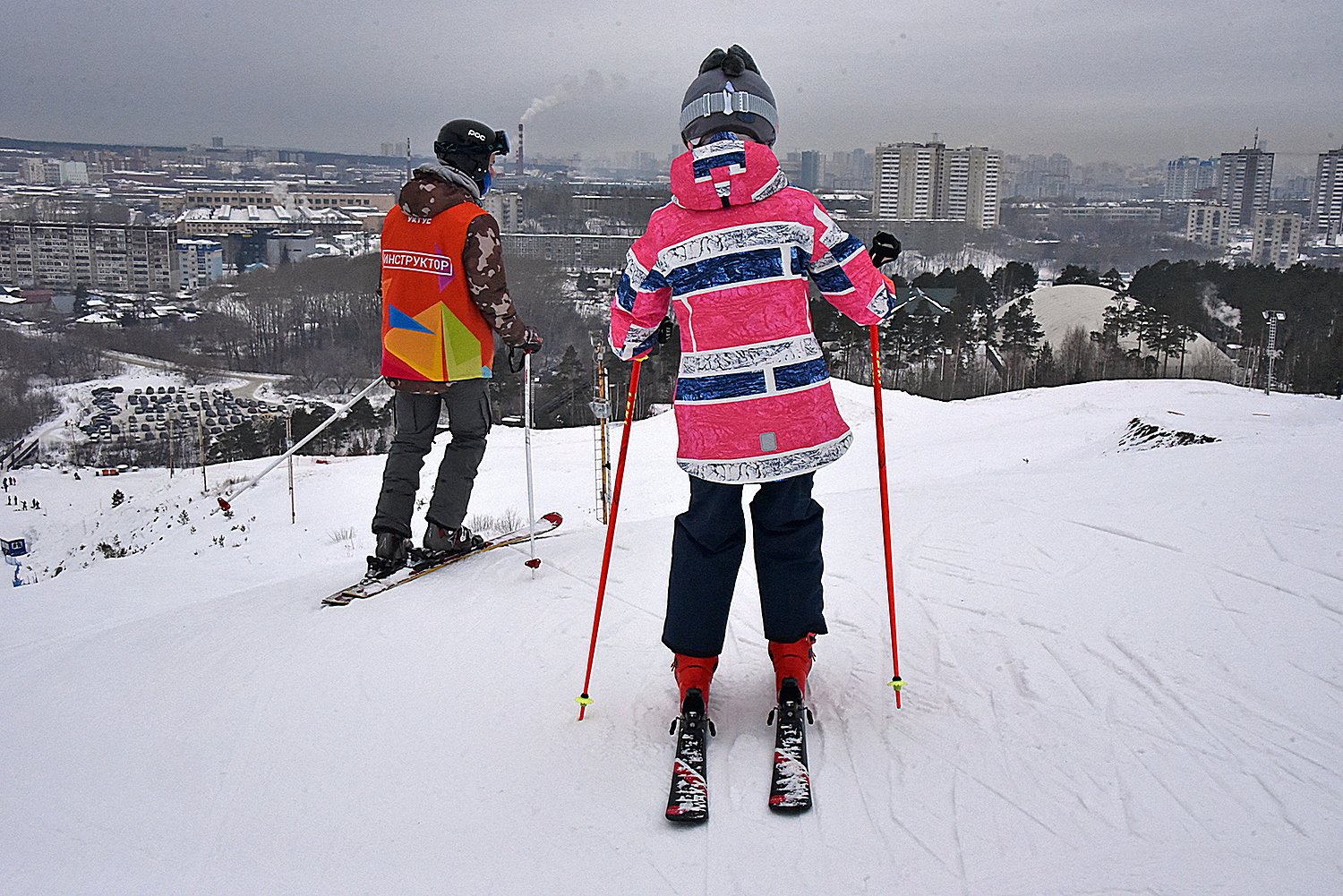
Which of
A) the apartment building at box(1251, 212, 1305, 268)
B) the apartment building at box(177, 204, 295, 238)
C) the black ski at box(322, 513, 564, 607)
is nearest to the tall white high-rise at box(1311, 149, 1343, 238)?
the apartment building at box(1251, 212, 1305, 268)

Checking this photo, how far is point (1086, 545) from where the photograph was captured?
382cm

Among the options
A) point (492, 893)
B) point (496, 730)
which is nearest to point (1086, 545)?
point (496, 730)

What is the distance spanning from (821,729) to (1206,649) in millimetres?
1238

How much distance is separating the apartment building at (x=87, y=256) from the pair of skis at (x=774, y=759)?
217 feet

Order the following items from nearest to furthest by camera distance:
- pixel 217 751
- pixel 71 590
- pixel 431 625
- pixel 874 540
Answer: pixel 217 751 → pixel 431 625 → pixel 874 540 → pixel 71 590

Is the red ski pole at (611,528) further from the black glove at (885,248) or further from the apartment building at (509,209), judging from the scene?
the apartment building at (509,209)

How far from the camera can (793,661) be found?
2609mm

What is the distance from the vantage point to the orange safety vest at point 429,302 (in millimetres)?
4035

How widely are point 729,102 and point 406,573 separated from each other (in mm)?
2684

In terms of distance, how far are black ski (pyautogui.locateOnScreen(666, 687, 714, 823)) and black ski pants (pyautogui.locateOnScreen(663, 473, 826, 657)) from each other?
0.55 ft

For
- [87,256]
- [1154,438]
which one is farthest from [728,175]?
[87,256]

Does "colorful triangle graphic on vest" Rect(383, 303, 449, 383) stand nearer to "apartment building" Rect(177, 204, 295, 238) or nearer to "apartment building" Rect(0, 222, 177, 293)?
"apartment building" Rect(0, 222, 177, 293)

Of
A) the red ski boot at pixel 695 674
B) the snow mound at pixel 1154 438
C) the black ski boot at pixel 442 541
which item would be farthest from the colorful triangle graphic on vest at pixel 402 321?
the snow mound at pixel 1154 438

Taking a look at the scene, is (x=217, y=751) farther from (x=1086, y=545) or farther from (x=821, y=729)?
(x=1086, y=545)
